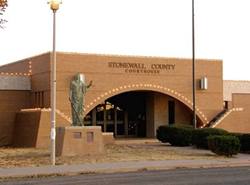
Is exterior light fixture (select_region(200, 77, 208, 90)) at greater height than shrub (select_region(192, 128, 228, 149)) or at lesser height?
greater

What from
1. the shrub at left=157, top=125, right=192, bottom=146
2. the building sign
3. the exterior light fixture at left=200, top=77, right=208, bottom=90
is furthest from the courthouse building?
the shrub at left=157, top=125, right=192, bottom=146

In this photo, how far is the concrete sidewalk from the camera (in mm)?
20000

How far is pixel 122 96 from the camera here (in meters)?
46.2

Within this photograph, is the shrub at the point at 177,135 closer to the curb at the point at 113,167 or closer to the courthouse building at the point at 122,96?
the courthouse building at the point at 122,96

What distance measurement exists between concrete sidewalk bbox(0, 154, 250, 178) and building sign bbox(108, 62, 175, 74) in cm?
1642

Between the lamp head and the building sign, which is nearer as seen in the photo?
the lamp head

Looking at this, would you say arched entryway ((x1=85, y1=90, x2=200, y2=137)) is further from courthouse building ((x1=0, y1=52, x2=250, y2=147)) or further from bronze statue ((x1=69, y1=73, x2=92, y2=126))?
bronze statue ((x1=69, y1=73, x2=92, y2=126))

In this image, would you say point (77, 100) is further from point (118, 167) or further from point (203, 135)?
point (203, 135)

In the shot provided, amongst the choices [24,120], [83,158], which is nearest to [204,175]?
[83,158]

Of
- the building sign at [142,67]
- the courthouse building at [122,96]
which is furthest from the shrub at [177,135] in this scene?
the building sign at [142,67]

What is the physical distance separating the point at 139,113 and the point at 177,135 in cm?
1086

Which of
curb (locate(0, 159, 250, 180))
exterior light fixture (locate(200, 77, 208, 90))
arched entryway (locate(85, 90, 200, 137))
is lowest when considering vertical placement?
curb (locate(0, 159, 250, 180))

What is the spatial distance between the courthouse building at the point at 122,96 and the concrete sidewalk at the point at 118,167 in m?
13.3

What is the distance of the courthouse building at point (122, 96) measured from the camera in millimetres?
38406
